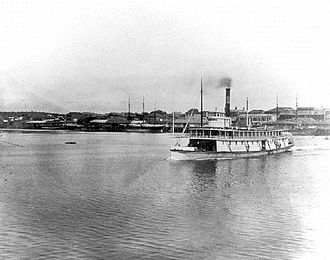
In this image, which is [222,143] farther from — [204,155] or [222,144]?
[204,155]

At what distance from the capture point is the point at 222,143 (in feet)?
123

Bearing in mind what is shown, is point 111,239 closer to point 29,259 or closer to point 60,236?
point 60,236

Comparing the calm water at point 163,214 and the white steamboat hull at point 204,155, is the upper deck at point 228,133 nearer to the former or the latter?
the white steamboat hull at point 204,155

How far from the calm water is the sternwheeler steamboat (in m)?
6.95

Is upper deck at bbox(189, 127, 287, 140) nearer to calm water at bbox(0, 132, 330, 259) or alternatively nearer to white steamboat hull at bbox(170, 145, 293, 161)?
white steamboat hull at bbox(170, 145, 293, 161)

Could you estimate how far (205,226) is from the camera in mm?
13750

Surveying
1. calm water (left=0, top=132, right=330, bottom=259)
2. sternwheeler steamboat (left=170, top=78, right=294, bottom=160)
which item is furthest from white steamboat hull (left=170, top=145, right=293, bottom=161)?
calm water (left=0, top=132, right=330, bottom=259)

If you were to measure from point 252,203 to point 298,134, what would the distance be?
7912cm

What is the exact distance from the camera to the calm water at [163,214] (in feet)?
37.6

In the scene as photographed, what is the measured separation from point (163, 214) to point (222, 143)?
22.8 m

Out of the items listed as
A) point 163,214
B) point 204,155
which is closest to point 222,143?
point 204,155

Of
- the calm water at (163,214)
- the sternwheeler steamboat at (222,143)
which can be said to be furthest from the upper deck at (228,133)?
the calm water at (163,214)

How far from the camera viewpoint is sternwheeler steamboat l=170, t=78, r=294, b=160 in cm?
3541

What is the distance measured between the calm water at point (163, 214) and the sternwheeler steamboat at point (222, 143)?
695 cm
